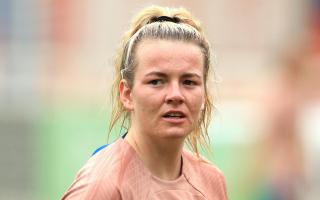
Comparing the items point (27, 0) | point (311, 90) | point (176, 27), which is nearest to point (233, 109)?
point (311, 90)

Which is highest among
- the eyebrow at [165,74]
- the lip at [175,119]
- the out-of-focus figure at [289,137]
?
the eyebrow at [165,74]

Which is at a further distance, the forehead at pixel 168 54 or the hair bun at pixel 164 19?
the hair bun at pixel 164 19

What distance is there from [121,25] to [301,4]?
1.65m

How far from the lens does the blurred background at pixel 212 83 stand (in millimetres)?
8031

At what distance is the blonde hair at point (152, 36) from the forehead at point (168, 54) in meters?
0.03

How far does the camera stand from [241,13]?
13.0 m

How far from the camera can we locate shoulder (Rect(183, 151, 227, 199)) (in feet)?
16.6

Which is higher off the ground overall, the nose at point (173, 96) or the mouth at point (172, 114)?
the nose at point (173, 96)

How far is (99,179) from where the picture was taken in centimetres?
461

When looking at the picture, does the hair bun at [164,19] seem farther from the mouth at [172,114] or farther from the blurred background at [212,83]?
the blurred background at [212,83]

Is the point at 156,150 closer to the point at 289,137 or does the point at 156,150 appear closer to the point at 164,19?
the point at 164,19

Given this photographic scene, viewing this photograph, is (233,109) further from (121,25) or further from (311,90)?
(121,25)

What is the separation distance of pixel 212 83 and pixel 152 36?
48cm

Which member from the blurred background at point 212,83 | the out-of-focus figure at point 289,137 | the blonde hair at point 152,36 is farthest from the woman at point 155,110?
the out-of-focus figure at point 289,137
